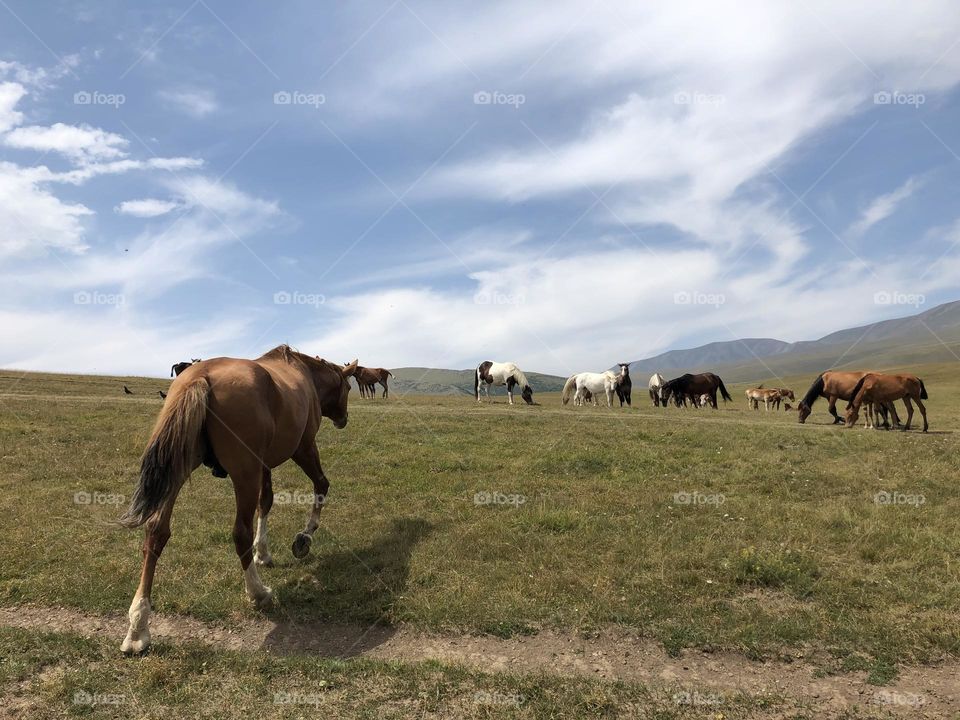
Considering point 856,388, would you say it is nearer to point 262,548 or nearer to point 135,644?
point 262,548

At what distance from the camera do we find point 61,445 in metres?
15.4

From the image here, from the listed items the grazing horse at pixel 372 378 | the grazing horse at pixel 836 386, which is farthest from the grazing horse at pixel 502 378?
the grazing horse at pixel 836 386

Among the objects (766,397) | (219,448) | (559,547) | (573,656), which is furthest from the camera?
(766,397)

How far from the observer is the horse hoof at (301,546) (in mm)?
8461

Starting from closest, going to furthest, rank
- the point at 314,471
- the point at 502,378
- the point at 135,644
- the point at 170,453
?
the point at 135,644 → the point at 170,453 → the point at 314,471 → the point at 502,378

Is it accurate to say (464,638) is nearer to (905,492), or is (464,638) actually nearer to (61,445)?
(905,492)

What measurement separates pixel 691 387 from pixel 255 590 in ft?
123

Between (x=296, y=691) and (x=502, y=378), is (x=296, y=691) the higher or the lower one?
the lower one

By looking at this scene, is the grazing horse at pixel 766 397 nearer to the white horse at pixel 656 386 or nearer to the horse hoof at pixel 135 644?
the white horse at pixel 656 386

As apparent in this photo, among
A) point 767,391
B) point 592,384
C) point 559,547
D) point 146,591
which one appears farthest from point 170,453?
point 767,391

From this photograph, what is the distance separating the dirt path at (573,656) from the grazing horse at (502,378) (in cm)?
2692

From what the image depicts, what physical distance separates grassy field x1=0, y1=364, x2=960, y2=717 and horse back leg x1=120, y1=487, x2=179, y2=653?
297 millimetres

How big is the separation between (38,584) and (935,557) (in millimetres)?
12778

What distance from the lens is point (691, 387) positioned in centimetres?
3947
